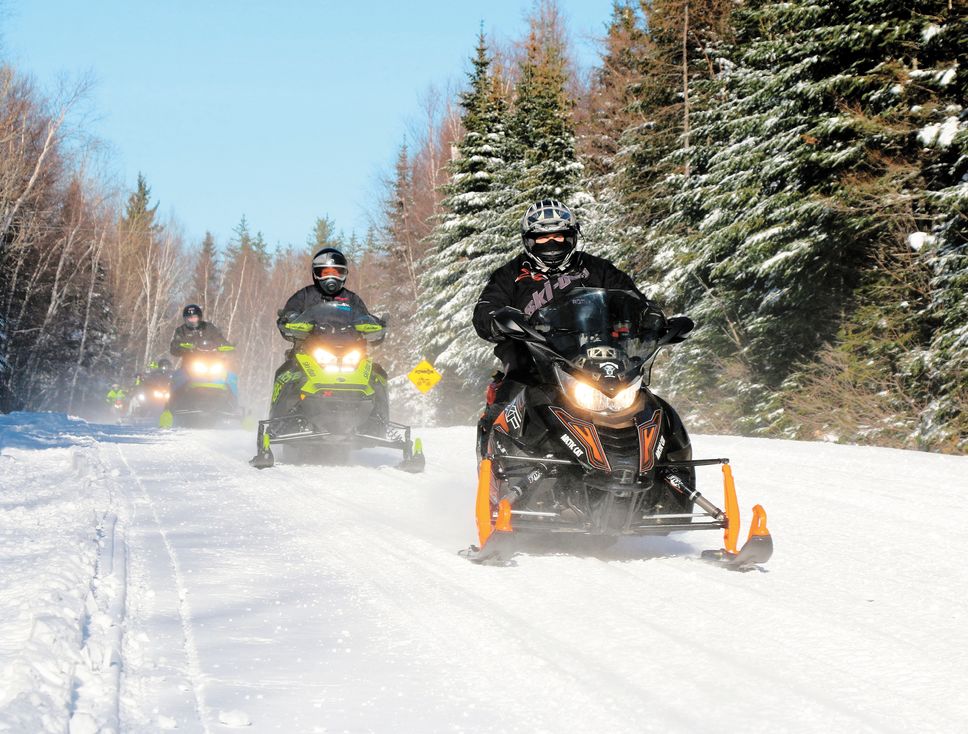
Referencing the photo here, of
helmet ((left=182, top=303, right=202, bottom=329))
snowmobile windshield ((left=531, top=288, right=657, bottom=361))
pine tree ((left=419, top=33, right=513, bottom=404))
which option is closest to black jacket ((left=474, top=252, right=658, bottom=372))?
snowmobile windshield ((left=531, top=288, right=657, bottom=361))

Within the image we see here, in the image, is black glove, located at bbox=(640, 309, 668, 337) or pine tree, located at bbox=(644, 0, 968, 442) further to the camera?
pine tree, located at bbox=(644, 0, 968, 442)

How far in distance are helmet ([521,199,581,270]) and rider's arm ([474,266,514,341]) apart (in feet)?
0.80

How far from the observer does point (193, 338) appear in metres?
16.4

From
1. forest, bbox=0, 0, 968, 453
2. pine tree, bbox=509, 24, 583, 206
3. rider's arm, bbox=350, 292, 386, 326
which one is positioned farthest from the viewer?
pine tree, bbox=509, 24, 583, 206

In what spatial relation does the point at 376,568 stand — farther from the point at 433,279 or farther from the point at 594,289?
the point at 433,279

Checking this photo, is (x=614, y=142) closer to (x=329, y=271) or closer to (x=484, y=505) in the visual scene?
(x=329, y=271)

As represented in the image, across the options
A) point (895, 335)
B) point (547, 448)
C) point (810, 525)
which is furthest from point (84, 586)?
point (895, 335)

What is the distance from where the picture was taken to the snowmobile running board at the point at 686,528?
4535 millimetres

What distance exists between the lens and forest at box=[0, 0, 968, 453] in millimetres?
13398

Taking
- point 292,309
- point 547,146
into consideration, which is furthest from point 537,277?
point 547,146

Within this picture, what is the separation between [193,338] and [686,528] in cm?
1341

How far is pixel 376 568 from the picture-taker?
4551 millimetres

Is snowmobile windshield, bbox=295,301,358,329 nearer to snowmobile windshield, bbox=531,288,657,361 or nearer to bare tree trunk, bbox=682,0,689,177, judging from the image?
snowmobile windshield, bbox=531,288,657,361

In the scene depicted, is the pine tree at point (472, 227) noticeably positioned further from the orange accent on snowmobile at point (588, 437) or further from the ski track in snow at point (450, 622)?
the orange accent on snowmobile at point (588, 437)
